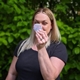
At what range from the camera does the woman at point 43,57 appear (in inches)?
105

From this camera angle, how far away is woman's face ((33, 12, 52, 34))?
2.96m

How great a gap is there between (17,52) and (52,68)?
28.2 inches

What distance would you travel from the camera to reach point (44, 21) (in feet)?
9.78

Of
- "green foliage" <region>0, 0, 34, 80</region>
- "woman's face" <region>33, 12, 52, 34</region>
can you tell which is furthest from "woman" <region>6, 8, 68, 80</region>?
"green foliage" <region>0, 0, 34, 80</region>

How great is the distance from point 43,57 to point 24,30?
1492 mm

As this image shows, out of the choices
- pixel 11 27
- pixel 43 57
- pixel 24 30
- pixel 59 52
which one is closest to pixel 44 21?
pixel 59 52

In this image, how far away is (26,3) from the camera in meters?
4.87

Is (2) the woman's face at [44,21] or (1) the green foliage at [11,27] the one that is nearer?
(2) the woman's face at [44,21]

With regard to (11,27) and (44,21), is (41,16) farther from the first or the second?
(11,27)

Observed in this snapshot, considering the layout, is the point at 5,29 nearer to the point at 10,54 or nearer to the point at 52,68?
the point at 10,54

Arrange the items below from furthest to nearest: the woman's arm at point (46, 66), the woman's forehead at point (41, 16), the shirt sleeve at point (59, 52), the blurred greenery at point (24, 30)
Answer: the blurred greenery at point (24, 30) < the woman's forehead at point (41, 16) < the shirt sleeve at point (59, 52) < the woman's arm at point (46, 66)

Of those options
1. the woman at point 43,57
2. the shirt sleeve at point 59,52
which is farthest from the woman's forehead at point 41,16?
the shirt sleeve at point 59,52

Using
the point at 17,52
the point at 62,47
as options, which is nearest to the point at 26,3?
the point at 17,52

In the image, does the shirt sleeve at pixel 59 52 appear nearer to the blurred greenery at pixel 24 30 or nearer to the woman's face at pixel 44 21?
the woman's face at pixel 44 21
